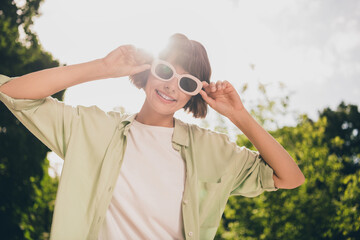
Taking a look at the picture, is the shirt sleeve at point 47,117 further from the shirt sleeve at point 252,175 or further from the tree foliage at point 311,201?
the tree foliage at point 311,201

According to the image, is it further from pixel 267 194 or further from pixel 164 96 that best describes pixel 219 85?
pixel 267 194

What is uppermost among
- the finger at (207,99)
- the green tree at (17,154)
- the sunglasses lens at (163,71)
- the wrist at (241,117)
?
the sunglasses lens at (163,71)

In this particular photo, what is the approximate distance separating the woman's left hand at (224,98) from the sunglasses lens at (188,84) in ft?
0.24

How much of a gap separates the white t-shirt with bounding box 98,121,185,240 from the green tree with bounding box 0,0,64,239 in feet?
17.8

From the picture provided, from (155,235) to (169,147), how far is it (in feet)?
2.10

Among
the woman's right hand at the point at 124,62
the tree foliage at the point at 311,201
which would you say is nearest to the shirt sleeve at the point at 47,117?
the woman's right hand at the point at 124,62

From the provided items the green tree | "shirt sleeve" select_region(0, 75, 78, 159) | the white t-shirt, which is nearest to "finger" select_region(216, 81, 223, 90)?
the white t-shirt

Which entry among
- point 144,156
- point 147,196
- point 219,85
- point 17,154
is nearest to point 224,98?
point 219,85

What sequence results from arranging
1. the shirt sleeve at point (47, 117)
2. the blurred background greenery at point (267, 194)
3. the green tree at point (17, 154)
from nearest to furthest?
the shirt sleeve at point (47, 117)
the blurred background greenery at point (267, 194)
the green tree at point (17, 154)

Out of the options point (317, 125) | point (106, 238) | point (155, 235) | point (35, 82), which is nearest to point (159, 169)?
point (155, 235)

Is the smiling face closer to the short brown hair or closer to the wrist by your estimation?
the short brown hair

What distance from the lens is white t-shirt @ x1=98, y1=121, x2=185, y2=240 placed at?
187cm

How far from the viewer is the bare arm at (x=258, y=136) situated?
202 cm

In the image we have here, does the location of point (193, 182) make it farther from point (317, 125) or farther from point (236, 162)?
point (317, 125)
